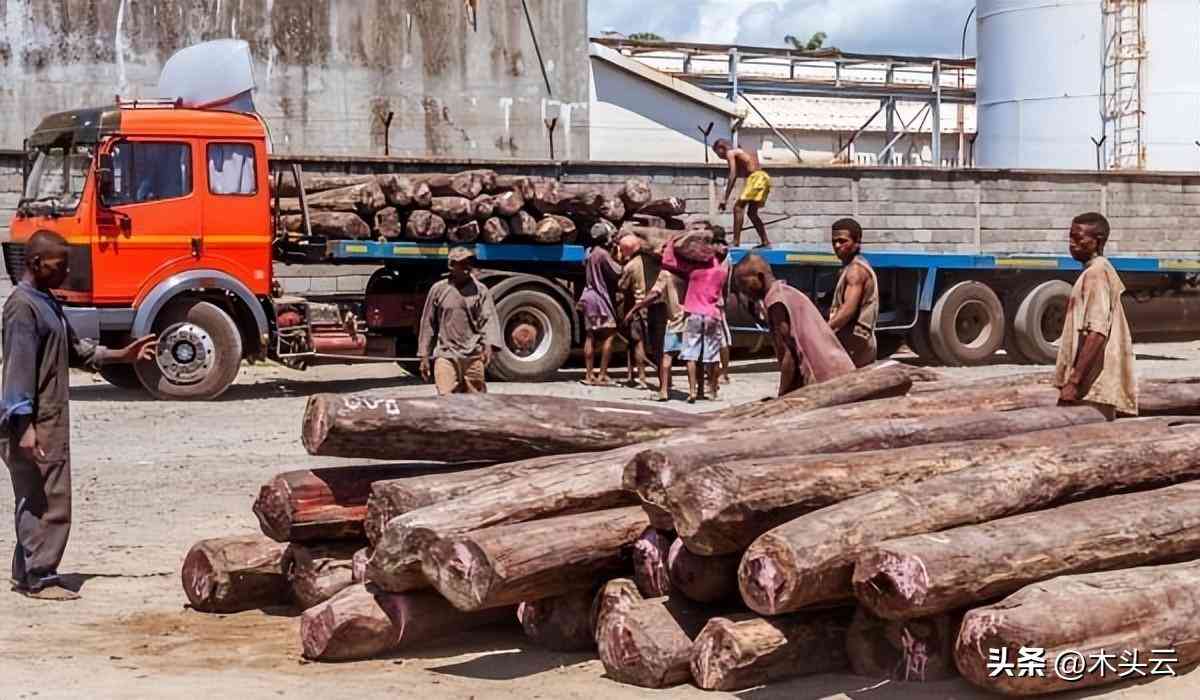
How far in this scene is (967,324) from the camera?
21172 mm

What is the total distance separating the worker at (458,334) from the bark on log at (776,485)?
641 centimetres

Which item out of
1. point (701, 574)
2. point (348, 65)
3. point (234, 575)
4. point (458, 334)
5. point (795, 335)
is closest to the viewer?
point (701, 574)

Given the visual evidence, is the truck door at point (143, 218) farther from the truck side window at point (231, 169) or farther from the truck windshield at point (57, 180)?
the truck windshield at point (57, 180)

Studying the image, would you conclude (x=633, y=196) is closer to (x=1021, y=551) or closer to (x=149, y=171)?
(x=149, y=171)

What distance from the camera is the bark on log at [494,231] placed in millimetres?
18125

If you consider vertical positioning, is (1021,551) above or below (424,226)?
below

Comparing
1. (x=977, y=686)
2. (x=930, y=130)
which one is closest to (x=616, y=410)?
(x=977, y=686)

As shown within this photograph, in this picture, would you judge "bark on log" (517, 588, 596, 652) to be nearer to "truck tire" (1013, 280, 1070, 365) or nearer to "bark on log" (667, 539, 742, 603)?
"bark on log" (667, 539, 742, 603)

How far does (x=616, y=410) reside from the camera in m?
7.77

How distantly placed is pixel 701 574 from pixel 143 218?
35.7 ft

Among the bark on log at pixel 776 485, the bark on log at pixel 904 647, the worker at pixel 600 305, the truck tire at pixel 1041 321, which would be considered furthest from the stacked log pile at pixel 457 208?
the bark on log at pixel 904 647

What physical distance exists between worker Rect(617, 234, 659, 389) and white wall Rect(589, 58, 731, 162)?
13993 millimetres

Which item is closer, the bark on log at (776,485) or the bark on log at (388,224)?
→ the bark on log at (776,485)

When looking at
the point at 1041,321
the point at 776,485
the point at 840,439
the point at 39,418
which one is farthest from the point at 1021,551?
the point at 1041,321
